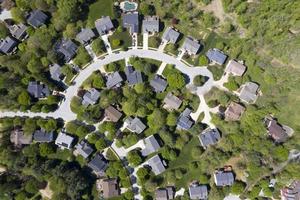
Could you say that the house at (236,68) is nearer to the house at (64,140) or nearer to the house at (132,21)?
the house at (132,21)

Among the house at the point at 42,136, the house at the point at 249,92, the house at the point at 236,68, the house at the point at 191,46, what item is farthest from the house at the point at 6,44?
the house at the point at 249,92

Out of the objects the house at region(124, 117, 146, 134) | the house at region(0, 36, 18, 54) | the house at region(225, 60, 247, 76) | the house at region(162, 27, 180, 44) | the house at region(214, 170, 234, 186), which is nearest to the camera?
the house at region(214, 170, 234, 186)

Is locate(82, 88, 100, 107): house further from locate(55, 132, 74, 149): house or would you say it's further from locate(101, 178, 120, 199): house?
locate(101, 178, 120, 199): house

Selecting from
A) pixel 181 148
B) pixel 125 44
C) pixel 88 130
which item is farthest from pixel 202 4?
pixel 88 130

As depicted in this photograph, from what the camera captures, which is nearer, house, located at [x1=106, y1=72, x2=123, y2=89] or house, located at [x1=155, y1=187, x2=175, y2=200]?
house, located at [x1=155, y1=187, x2=175, y2=200]

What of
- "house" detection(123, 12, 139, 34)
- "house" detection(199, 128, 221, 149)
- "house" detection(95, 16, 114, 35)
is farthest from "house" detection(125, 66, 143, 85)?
"house" detection(199, 128, 221, 149)

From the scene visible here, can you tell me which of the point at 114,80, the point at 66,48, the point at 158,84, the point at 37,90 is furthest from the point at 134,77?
the point at 37,90
